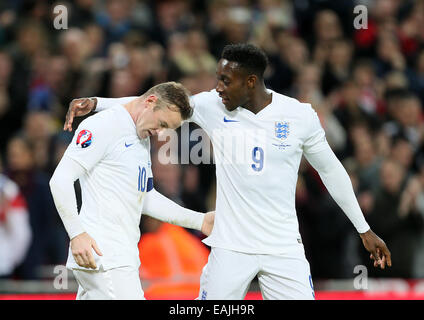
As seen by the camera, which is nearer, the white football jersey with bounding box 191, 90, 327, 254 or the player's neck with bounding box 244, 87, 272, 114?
the white football jersey with bounding box 191, 90, 327, 254

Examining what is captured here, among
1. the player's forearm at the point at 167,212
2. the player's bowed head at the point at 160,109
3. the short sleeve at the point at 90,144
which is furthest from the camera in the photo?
the player's forearm at the point at 167,212

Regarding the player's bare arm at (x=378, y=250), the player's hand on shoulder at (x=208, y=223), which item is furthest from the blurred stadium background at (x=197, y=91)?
the player's bare arm at (x=378, y=250)

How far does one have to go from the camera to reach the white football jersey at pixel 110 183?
4770mm

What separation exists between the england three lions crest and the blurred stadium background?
212 centimetres

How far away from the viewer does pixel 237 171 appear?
16.8ft

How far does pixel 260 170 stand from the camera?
5121mm

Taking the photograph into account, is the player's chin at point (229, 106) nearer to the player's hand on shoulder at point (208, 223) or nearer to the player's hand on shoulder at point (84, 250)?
the player's hand on shoulder at point (208, 223)

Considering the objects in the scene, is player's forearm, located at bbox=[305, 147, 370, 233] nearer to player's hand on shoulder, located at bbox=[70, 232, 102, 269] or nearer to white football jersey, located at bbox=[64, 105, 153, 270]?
white football jersey, located at bbox=[64, 105, 153, 270]

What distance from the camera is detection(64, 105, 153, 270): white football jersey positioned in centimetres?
477

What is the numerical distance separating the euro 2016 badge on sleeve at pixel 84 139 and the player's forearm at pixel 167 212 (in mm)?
701

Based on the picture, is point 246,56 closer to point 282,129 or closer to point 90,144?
point 282,129

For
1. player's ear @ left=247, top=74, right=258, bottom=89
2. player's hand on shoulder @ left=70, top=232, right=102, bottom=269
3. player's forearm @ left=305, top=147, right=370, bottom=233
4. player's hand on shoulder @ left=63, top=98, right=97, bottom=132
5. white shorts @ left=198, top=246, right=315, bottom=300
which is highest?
player's ear @ left=247, top=74, right=258, bottom=89

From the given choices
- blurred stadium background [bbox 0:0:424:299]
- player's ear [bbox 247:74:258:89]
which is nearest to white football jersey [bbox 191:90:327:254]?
player's ear [bbox 247:74:258:89]
